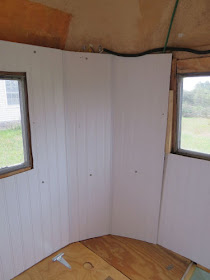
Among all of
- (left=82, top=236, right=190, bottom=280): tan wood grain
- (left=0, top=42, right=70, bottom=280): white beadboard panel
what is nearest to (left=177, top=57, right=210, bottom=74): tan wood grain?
(left=0, top=42, right=70, bottom=280): white beadboard panel

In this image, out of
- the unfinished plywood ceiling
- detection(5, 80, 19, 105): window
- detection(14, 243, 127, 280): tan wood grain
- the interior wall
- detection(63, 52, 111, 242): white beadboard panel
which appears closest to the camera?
the unfinished plywood ceiling

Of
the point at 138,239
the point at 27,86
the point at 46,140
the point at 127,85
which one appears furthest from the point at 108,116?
the point at 138,239

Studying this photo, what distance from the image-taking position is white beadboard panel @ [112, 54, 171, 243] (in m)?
2.16

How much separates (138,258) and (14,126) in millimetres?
1827

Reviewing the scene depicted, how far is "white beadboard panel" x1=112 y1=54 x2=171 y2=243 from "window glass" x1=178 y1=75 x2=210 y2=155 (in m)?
0.17

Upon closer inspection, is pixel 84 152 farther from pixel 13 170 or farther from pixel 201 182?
pixel 201 182

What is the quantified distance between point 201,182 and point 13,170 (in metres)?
1.75

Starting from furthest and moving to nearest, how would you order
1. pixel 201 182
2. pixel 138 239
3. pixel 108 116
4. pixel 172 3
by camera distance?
pixel 138 239 → pixel 108 116 → pixel 201 182 → pixel 172 3

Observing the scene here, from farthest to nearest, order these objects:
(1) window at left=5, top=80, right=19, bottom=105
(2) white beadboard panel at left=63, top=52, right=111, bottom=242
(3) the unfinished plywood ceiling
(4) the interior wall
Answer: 1. (2) white beadboard panel at left=63, top=52, right=111, bottom=242
2. (4) the interior wall
3. (1) window at left=5, top=80, right=19, bottom=105
4. (3) the unfinished plywood ceiling

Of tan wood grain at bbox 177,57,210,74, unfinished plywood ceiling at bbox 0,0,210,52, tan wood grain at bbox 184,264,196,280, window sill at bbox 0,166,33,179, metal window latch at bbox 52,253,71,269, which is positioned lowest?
tan wood grain at bbox 184,264,196,280

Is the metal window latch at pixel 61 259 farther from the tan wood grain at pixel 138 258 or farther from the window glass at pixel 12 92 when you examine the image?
the window glass at pixel 12 92

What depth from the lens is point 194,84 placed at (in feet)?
6.58

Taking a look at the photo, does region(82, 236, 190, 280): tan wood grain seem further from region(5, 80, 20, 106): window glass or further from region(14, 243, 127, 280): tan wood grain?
region(5, 80, 20, 106): window glass

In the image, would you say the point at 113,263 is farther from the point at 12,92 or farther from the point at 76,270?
the point at 12,92
